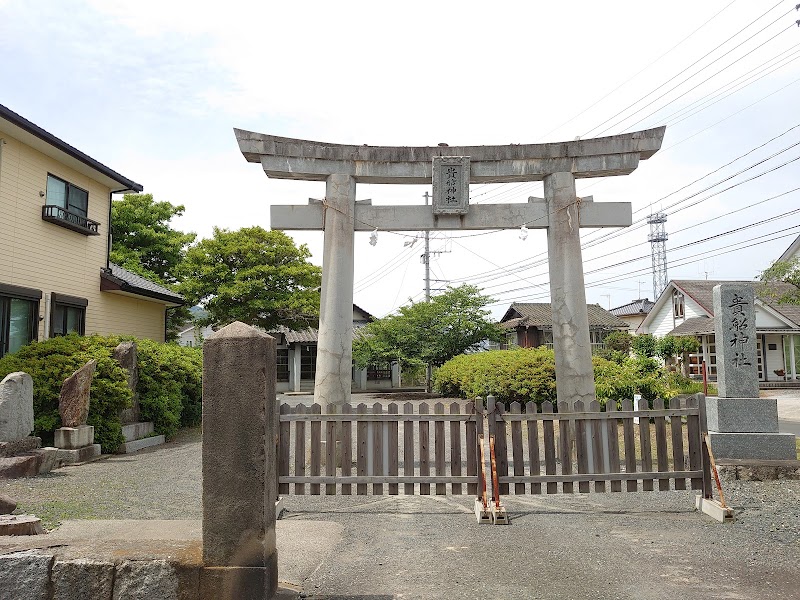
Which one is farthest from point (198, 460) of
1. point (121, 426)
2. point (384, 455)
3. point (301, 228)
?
point (384, 455)

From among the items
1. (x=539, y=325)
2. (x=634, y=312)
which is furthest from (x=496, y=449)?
(x=634, y=312)

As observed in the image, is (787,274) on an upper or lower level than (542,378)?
upper

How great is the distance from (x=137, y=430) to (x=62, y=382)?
81.5 inches

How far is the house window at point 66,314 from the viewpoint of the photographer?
1498 cm

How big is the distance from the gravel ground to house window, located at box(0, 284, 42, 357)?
19.4ft

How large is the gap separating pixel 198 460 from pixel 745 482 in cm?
901

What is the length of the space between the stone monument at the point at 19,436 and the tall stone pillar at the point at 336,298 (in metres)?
4.46

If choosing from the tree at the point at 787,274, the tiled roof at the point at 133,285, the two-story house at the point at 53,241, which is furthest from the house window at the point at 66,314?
the tree at the point at 787,274

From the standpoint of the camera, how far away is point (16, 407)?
30.8 feet

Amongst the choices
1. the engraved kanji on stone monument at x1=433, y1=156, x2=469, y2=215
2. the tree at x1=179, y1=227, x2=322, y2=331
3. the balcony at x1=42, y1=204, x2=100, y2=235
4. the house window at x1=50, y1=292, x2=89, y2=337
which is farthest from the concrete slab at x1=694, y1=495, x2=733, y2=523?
the tree at x1=179, y1=227, x2=322, y2=331

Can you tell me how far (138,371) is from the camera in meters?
13.1

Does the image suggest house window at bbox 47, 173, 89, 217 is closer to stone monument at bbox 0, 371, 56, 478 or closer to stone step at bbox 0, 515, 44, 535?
stone monument at bbox 0, 371, 56, 478

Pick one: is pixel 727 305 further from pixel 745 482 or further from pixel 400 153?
pixel 400 153

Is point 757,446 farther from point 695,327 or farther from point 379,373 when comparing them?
point 379,373
